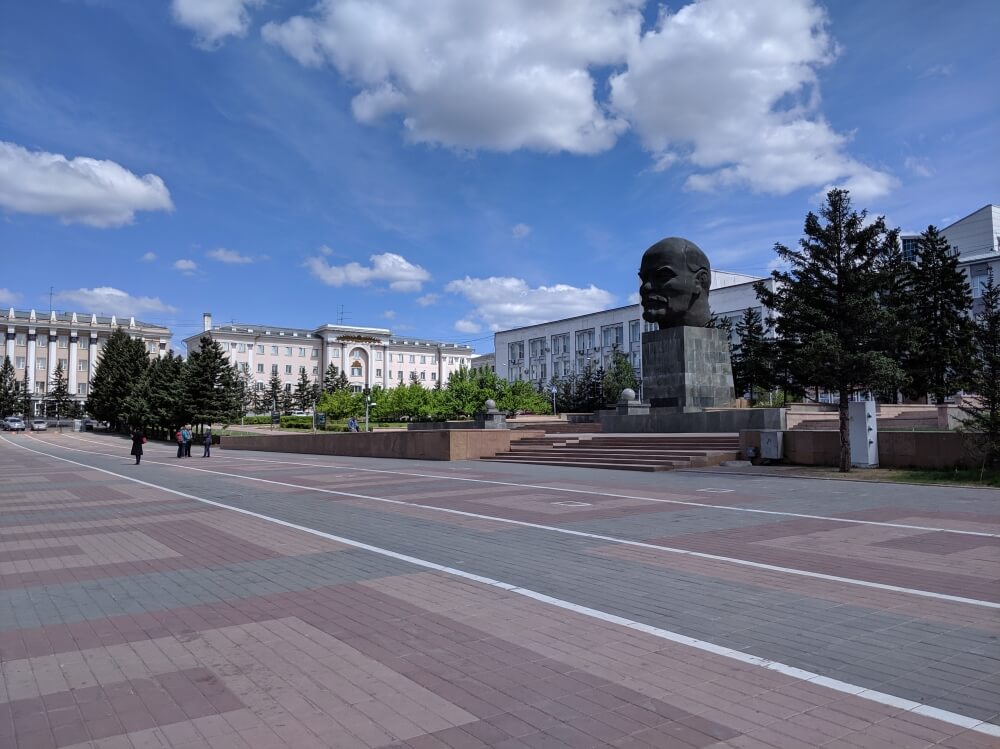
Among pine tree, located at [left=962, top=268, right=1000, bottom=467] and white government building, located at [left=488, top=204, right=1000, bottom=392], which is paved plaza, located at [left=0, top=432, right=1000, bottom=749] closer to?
pine tree, located at [left=962, top=268, right=1000, bottom=467]

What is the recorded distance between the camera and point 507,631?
207 inches

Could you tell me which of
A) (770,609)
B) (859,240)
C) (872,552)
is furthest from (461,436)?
(770,609)

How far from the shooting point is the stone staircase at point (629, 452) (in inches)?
824

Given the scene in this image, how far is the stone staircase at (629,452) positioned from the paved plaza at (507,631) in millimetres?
9460

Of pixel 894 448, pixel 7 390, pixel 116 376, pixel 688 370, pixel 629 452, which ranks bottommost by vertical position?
pixel 629 452

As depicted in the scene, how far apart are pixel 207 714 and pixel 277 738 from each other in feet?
1.82

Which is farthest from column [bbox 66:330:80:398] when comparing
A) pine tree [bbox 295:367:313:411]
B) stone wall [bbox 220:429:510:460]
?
stone wall [bbox 220:429:510:460]

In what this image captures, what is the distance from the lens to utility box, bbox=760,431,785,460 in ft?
66.1

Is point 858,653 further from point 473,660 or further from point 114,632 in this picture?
point 114,632

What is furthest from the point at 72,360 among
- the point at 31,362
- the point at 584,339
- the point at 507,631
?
the point at 507,631

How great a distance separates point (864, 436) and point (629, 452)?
718 centimetres

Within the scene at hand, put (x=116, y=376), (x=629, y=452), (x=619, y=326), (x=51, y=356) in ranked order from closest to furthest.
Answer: (x=629, y=452), (x=116, y=376), (x=619, y=326), (x=51, y=356)

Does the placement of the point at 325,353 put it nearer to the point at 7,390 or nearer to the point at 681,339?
the point at 7,390

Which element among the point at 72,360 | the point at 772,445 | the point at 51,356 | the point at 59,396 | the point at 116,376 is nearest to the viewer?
the point at 772,445
